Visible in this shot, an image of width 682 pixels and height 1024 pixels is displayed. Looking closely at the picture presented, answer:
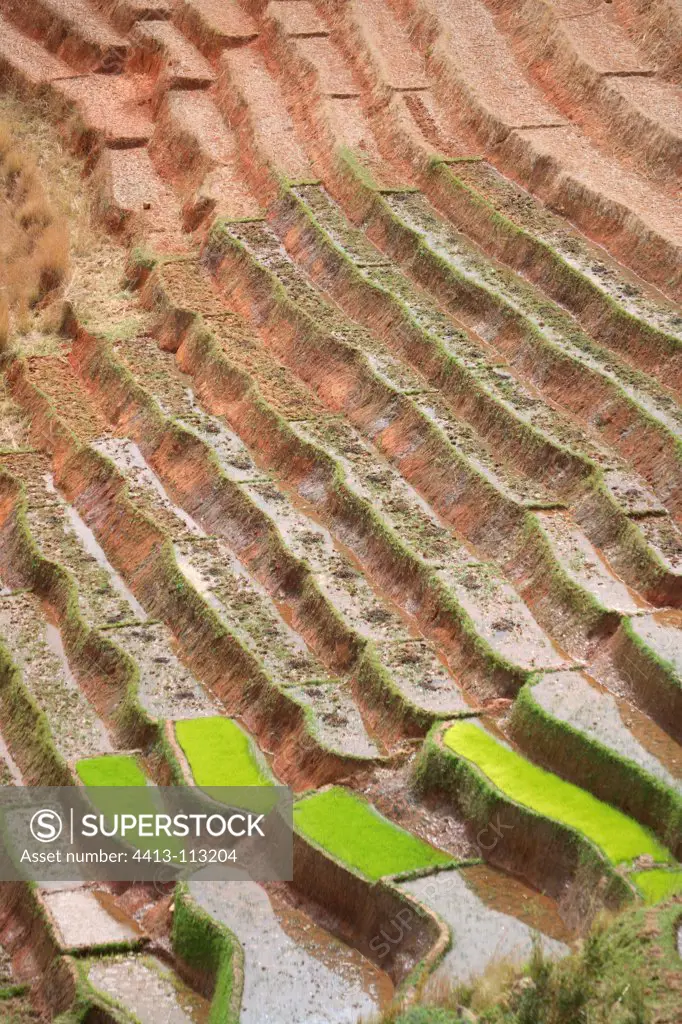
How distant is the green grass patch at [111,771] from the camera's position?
39.5 ft

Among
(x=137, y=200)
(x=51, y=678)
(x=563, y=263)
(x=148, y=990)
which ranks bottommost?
(x=148, y=990)

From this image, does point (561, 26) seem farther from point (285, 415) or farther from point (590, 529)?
point (590, 529)

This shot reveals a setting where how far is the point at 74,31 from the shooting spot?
22875 millimetres

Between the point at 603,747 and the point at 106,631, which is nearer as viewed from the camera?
the point at 603,747

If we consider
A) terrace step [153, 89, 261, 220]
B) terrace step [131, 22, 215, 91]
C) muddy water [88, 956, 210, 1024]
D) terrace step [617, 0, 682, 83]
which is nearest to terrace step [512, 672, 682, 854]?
muddy water [88, 956, 210, 1024]

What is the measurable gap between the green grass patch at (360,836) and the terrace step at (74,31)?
46.8 feet

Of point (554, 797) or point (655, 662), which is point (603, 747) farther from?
point (655, 662)

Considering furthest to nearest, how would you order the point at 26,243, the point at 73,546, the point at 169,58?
the point at 169,58, the point at 26,243, the point at 73,546

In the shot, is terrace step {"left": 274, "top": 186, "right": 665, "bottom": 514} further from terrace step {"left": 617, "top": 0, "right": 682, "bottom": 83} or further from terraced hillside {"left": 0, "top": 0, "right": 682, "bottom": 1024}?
terrace step {"left": 617, "top": 0, "right": 682, "bottom": 83}

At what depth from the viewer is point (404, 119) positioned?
1914 cm

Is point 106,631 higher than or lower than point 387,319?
lower

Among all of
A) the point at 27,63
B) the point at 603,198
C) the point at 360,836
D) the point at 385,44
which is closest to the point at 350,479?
the point at 360,836

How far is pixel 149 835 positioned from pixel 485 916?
8.74 ft

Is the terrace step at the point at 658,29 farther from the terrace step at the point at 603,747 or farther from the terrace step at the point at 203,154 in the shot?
the terrace step at the point at 603,747
